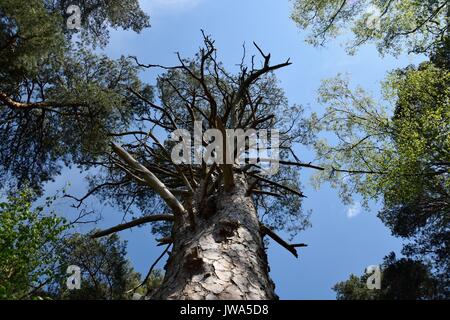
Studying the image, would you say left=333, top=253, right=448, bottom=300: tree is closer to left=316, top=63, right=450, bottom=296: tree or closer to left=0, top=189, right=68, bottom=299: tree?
left=316, top=63, right=450, bottom=296: tree

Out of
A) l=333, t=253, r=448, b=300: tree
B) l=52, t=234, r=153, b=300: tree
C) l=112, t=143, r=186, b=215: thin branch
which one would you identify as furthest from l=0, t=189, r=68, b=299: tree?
l=333, t=253, r=448, b=300: tree

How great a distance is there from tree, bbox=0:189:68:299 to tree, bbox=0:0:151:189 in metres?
2.72

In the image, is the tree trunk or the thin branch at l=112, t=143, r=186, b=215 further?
the thin branch at l=112, t=143, r=186, b=215

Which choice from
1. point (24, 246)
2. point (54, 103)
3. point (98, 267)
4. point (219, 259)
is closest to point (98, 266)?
point (98, 267)

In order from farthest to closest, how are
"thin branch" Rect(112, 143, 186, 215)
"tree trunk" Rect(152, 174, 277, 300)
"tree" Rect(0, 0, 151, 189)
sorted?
1. "tree" Rect(0, 0, 151, 189)
2. "thin branch" Rect(112, 143, 186, 215)
3. "tree trunk" Rect(152, 174, 277, 300)

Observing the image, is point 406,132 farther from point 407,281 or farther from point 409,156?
point 407,281

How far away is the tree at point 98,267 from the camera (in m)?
11.0

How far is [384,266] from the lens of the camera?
12227mm

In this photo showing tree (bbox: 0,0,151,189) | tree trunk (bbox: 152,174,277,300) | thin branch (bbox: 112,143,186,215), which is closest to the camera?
tree trunk (bbox: 152,174,277,300)

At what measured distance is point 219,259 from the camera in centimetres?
308

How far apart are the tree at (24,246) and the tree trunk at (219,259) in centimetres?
182

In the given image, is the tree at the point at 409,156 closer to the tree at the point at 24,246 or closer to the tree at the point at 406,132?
the tree at the point at 406,132

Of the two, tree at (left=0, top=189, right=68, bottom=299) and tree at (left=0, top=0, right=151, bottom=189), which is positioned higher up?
tree at (left=0, top=0, right=151, bottom=189)

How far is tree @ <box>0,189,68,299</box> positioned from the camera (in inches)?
168
